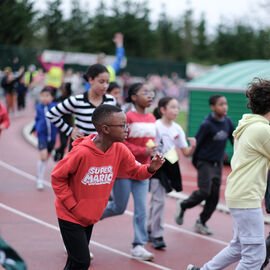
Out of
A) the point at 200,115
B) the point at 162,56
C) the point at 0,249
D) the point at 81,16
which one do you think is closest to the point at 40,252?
the point at 0,249

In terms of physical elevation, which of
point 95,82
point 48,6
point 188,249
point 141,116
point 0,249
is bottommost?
point 188,249

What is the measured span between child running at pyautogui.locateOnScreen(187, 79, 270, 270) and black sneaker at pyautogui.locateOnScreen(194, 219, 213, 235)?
9.28ft

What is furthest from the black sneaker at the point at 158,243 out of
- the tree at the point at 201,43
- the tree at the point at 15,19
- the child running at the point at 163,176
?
the tree at the point at 201,43

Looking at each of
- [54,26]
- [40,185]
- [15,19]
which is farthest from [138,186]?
[54,26]

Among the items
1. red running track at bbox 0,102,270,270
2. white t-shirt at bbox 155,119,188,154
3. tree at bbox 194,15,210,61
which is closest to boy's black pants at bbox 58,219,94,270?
red running track at bbox 0,102,270,270

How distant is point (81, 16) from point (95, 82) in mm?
46942

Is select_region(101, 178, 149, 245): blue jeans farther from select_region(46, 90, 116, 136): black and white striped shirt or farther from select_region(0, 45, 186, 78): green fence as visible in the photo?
select_region(0, 45, 186, 78): green fence

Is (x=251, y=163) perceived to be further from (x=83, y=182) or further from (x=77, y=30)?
(x=77, y=30)

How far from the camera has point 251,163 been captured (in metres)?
4.08

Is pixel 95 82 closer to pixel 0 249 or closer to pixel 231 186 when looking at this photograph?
pixel 231 186

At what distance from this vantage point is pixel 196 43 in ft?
238

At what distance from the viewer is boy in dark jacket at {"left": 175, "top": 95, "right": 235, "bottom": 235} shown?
22.3 feet

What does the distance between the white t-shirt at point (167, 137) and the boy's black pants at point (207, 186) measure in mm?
643

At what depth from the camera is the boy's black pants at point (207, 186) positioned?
6824 mm
